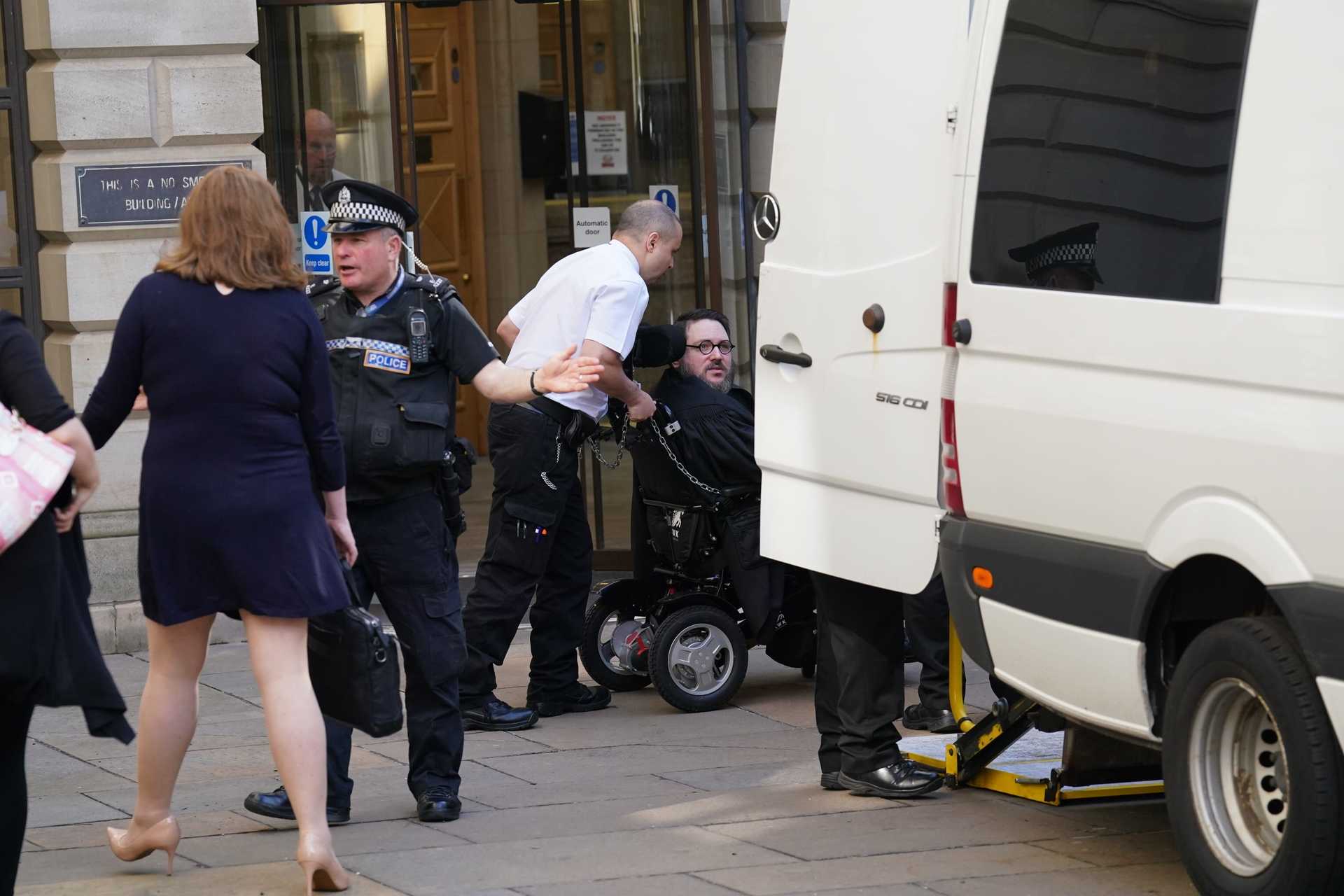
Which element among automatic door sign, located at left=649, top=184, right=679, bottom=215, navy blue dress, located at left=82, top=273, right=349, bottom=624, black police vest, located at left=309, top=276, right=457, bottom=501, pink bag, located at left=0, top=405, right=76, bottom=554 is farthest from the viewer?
automatic door sign, located at left=649, top=184, right=679, bottom=215

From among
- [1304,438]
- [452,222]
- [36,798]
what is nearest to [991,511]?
[1304,438]

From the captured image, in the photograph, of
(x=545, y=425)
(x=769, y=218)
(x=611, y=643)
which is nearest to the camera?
(x=769, y=218)

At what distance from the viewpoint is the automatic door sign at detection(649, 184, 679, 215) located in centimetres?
982

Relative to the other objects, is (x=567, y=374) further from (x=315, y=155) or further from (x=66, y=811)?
(x=315, y=155)

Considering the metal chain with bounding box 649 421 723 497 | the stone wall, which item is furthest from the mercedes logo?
the stone wall

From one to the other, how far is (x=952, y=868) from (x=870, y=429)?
1.16m

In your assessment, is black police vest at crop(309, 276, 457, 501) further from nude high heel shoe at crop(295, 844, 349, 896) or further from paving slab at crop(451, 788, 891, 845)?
nude high heel shoe at crop(295, 844, 349, 896)

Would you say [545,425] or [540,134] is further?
[540,134]

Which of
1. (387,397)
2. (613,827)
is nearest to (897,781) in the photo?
(613,827)

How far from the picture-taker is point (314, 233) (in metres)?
9.28

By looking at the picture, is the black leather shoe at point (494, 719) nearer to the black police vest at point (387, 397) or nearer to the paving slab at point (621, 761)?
the paving slab at point (621, 761)

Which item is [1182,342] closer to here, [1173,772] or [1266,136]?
[1266,136]

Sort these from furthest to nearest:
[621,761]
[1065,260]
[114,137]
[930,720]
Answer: [114,137]
[930,720]
[621,761]
[1065,260]

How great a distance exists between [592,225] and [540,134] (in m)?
3.29
